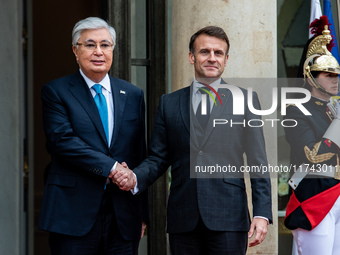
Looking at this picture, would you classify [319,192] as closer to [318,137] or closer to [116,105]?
[318,137]

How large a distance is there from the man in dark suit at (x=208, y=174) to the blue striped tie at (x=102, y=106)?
0.28 metres

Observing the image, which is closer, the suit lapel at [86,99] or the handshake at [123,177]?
the handshake at [123,177]

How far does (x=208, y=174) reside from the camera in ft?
13.1

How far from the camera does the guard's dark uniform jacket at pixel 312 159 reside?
4.77m

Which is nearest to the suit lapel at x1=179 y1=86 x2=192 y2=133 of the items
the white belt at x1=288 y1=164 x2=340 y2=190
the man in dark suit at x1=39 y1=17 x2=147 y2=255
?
the man in dark suit at x1=39 y1=17 x2=147 y2=255

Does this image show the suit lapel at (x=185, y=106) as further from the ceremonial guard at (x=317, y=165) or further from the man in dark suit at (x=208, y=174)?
the ceremonial guard at (x=317, y=165)

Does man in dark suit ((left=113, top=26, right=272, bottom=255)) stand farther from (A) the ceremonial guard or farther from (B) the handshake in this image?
(A) the ceremonial guard

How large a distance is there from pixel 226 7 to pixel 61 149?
6.77ft

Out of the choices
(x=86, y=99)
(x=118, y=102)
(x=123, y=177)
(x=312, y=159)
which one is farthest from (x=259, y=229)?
(x=86, y=99)

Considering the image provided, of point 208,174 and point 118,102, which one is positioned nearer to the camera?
point 208,174

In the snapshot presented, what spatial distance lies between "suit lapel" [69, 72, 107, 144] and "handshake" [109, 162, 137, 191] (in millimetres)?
208

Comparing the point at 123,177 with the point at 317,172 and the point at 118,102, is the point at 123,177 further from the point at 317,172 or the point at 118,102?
the point at 317,172

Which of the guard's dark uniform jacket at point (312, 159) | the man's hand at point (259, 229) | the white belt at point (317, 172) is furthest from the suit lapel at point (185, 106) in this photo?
the white belt at point (317, 172)

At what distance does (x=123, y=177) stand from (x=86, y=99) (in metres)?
0.53
